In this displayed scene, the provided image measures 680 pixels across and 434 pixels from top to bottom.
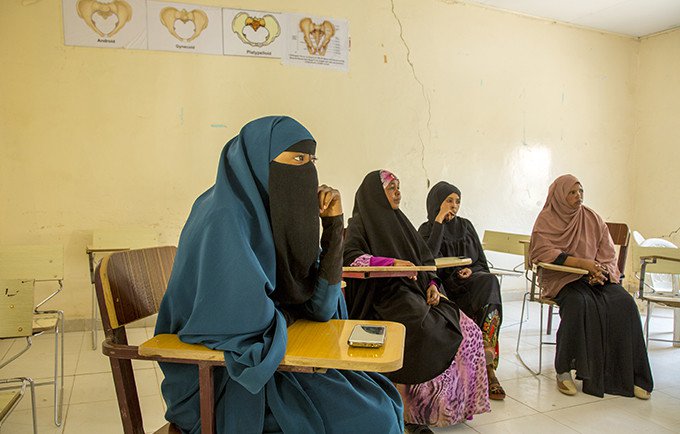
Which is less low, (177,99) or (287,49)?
(287,49)

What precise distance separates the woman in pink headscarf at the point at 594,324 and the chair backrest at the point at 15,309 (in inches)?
109

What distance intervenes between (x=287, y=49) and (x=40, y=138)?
2.12 meters

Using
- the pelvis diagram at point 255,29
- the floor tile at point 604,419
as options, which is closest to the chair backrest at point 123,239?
the pelvis diagram at point 255,29

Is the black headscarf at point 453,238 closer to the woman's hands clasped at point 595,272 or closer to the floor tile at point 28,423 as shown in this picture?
the woman's hands clasped at point 595,272

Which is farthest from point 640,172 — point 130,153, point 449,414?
point 130,153

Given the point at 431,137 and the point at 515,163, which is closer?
the point at 431,137

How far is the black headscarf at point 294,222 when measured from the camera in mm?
1407

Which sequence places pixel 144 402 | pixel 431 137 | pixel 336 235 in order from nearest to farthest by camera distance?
pixel 336 235 → pixel 144 402 → pixel 431 137

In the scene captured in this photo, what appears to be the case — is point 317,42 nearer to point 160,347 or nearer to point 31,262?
point 31,262

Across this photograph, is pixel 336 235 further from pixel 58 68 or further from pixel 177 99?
pixel 58 68

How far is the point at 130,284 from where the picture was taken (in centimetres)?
134

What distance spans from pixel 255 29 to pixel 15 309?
310 centimetres

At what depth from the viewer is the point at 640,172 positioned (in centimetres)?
614

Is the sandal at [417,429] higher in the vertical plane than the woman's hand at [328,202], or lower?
lower
